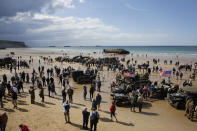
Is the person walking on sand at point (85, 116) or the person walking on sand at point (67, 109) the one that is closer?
the person walking on sand at point (85, 116)

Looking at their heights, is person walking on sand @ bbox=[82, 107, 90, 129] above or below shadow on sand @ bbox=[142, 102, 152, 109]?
above

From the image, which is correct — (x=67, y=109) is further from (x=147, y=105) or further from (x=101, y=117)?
(x=147, y=105)

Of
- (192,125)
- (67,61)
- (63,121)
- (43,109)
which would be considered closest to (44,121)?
(63,121)

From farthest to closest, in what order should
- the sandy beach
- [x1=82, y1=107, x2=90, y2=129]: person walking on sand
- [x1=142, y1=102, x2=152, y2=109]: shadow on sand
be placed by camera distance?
1. [x1=142, y1=102, x2=152, y2=109]: shadow on sand
2. the sandy beach
3. [x1=82, y1=107, x2=90, y2=129]: person walking on sand

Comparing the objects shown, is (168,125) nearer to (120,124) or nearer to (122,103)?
(120,124)

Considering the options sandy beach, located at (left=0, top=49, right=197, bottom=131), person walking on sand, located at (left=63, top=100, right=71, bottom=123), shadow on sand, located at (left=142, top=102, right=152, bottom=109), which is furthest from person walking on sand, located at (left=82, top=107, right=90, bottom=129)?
shadow on sand, located at (left=142, top=102, right=152, bottom=109)

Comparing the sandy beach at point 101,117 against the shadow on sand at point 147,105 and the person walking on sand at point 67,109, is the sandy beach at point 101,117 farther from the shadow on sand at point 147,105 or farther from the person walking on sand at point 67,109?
the person walking on sand at point 67,109

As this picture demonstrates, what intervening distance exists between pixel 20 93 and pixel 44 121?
701cm

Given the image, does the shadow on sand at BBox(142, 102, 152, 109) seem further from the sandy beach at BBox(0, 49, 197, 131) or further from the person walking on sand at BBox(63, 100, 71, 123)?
Result: the person walking on sand at BBox(63, 100, 71, 123)

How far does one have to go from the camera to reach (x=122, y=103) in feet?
42.2

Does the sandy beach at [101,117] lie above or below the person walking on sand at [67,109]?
below

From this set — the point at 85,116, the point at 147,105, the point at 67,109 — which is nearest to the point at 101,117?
the point at 85,116

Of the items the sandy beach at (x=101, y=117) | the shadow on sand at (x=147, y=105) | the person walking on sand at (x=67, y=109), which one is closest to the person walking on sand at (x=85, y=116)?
the sandy beach at (x=101, y=117)

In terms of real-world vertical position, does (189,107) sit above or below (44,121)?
above
